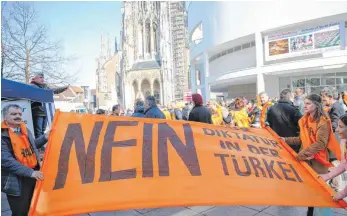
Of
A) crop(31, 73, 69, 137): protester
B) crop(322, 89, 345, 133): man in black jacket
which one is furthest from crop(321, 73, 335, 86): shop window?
crop(31, 73, 69, 137): protester

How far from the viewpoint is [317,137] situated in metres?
2.79

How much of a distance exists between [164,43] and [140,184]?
54.2 m

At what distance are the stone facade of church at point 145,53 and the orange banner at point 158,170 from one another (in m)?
51.9

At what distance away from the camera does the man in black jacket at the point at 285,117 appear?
3576 millimetres

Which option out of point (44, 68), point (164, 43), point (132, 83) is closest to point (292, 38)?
point (44, 68)

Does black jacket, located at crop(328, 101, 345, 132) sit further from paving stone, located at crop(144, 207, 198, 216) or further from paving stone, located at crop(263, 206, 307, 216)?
paving stone, located at crop(144, 207, 198, 216)

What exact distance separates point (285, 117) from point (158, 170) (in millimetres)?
2208

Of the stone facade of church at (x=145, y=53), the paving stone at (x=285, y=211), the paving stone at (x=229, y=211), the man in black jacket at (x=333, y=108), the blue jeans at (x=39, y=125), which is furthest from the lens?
the stone facade of church at (x=145, y=53)

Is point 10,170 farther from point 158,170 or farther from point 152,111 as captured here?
point 152,111

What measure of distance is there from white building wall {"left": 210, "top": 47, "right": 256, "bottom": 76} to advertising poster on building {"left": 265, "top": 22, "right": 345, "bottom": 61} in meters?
2.62

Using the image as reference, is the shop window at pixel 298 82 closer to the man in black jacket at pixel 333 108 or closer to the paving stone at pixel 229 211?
the man in black jacket at pixel 333 108

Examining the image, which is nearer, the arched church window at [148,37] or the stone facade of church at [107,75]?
the arched church window at [148,37]

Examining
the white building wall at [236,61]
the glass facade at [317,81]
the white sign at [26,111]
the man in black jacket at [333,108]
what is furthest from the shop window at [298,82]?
the white sign at [26,111]

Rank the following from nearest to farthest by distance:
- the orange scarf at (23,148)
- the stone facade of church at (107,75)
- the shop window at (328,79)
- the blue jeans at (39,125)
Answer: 1. the orange scarf at (23,148)
2. the blue jeans at (39,125)
3. the shop window at (328,79)
4. the stone facade of church at (107,75)
